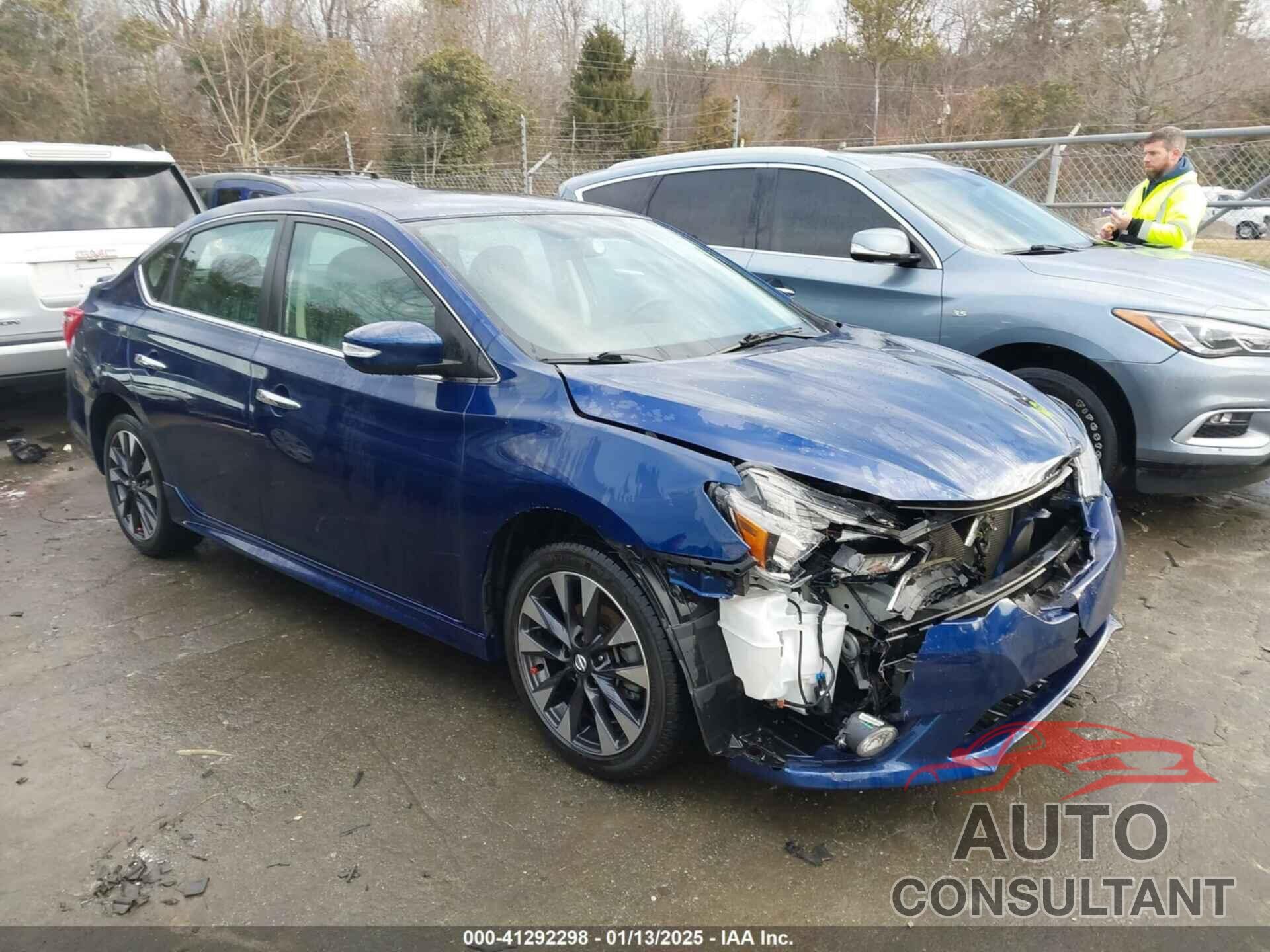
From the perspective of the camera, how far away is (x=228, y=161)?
2414 centimetres

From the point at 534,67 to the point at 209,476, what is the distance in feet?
108

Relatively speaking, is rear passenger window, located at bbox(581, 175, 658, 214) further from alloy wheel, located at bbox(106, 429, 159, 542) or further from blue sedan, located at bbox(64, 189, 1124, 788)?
alloy wheel, located at bbox(106, 429, 159, 542)

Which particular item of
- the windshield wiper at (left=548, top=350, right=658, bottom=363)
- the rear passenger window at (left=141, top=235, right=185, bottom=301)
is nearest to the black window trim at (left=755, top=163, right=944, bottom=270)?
the windshield wiper at (left=548, top=350, right=658, bottom=363)

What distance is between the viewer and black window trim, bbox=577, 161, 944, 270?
535 cm

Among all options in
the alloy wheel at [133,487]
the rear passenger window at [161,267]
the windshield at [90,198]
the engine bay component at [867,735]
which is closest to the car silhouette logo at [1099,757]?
the engine bay component at [867,735]

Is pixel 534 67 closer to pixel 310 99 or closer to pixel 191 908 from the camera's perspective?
pixel 310 99

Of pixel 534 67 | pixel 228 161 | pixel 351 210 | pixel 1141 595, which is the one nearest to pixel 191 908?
pixel 351 210

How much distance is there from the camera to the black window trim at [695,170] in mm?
6066

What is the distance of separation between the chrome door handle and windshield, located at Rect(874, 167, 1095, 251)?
3.50 metres

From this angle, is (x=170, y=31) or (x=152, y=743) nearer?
(x=152, y=743)

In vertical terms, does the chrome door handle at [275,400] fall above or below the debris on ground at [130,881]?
above

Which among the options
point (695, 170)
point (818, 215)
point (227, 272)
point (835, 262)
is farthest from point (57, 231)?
point (835, 262)

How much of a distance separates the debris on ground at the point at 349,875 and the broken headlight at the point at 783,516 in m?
1.35

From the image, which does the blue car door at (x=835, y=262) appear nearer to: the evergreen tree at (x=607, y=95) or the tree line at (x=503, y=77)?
the tree line at (x=503, y=77)
